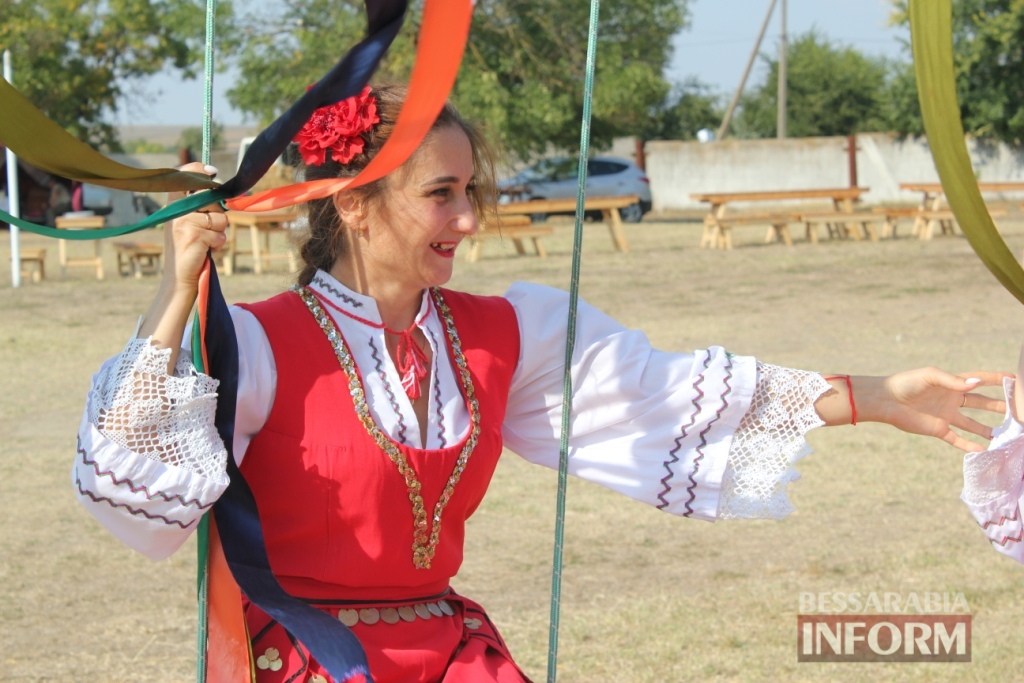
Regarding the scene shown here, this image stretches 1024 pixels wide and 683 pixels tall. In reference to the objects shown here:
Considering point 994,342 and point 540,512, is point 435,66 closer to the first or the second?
point 540,512

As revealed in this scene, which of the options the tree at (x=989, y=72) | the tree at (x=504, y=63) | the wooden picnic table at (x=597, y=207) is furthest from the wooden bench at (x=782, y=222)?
the tree at (x=989, y=72)

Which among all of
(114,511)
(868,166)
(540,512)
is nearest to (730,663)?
(540,512)

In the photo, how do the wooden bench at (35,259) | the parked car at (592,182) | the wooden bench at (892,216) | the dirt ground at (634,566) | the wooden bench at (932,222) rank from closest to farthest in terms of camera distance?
the dirt ground at (634,566), the wooden bench at (35,259), the wooden bench at (932,222), the wooden bench at (892,216), the parked car at (592,182)

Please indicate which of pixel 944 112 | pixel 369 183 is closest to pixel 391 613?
pixel 369 183

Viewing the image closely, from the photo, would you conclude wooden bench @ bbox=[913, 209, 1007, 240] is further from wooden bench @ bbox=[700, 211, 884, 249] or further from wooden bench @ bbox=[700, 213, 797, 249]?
wooden bench @ bbox=[700, 213, 797, 249]

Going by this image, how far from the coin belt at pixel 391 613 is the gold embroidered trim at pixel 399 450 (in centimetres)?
9

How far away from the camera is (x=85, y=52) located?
94.7ft

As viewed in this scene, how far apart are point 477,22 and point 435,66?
2112cm

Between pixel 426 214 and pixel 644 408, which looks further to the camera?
pixel 644 408

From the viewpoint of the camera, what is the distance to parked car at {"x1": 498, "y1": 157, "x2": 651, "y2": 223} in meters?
25.7

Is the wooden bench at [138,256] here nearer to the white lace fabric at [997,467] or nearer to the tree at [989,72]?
the white lace fabric at [997,467]

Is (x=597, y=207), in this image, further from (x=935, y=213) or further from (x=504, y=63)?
(x=504, y=63)

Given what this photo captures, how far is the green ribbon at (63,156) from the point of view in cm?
195

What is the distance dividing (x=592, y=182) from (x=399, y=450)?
24664 mm
